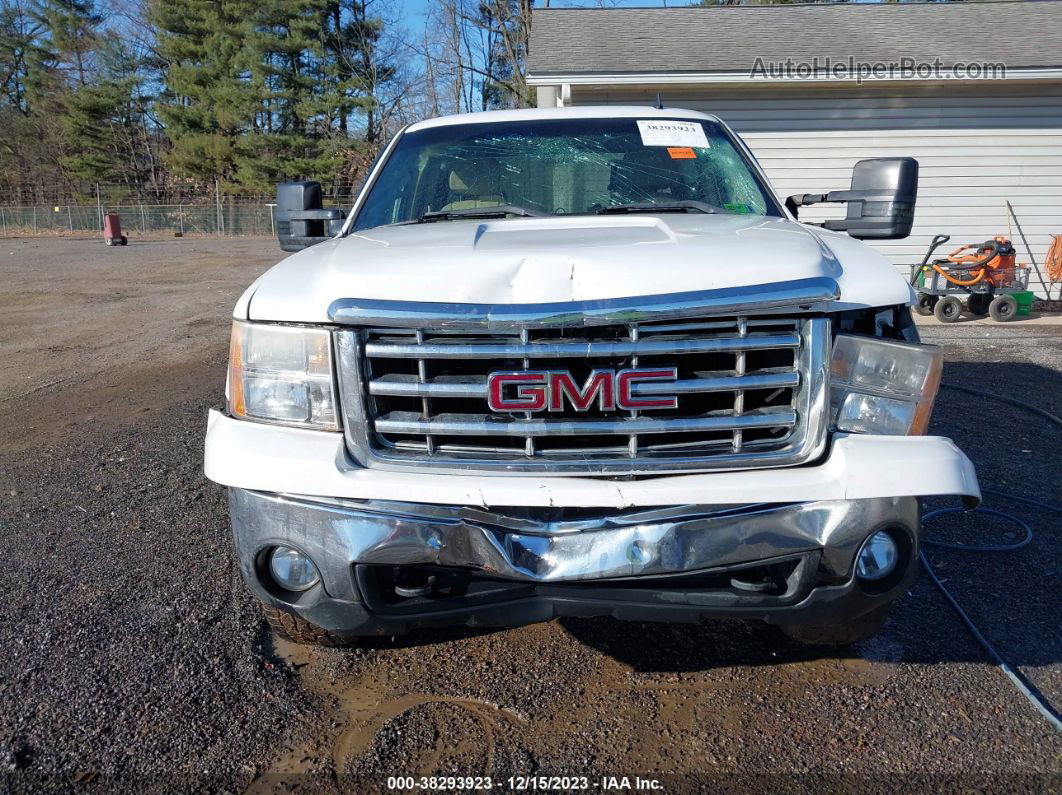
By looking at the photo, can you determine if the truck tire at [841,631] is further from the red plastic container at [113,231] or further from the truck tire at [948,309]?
the red plastic container at [113,231]

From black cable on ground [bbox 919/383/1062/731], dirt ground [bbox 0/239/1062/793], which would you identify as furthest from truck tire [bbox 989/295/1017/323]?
dirt ground [bbox 0/239/1062/793]

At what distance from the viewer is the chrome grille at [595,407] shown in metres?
2.24

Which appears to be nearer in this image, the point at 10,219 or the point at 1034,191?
the point at 1034,191

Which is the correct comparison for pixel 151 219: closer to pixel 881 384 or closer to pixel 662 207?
pixel 662 207

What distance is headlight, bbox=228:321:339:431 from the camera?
7.72 feet

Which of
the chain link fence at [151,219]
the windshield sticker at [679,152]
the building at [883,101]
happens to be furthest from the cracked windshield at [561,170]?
the chain link fence at [151,219]

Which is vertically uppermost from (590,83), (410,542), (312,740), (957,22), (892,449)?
(957,22)

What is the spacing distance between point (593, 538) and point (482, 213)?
1728 mm

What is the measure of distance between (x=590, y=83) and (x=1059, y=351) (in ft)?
19.9

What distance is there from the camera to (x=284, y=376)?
2.39 m

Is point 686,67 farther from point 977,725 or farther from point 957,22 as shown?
point 977,725

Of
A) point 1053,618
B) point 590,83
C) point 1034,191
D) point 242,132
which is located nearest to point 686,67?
point 590,83

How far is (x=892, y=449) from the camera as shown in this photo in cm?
225
